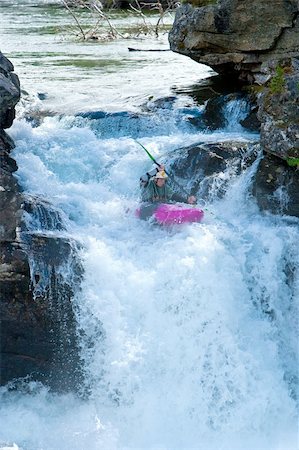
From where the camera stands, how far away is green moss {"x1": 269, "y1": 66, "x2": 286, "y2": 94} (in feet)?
34.0

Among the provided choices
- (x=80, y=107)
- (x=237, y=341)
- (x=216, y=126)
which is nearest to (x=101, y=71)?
(x=80, y=107)

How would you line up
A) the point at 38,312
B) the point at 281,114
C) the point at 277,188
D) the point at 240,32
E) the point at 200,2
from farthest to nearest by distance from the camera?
the point at 200,2 < the point at 240,32 < the point at 281,114 < the point at 277,188 < the point at 38,312

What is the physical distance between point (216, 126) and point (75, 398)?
21.6ft

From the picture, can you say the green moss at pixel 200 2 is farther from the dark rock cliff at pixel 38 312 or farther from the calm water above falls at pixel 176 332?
the dark rock cliff at pixel 38 312

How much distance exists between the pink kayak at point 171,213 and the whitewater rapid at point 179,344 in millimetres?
176

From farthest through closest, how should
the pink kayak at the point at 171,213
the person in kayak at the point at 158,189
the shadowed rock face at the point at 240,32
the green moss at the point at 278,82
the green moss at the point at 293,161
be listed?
the shadowed rock face at the point at 240,32 → the green moss at the point at 278,82 → the green moss at the point at 293,161 → the person in kayak at the point at 158,189 → the pink kayak at the point at 171,213

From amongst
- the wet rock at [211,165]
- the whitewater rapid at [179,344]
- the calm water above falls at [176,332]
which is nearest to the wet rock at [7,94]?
the calm water above falls at [176,332]

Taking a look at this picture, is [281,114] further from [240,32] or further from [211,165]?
[240,32]

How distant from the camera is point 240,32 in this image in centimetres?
1303

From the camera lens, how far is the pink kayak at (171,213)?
920cm

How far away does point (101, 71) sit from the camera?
1767 cm

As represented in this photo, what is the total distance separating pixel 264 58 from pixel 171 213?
547 cm

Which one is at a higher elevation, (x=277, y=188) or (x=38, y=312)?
(x=277, y=188)

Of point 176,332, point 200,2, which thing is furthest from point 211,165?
point 200,2
